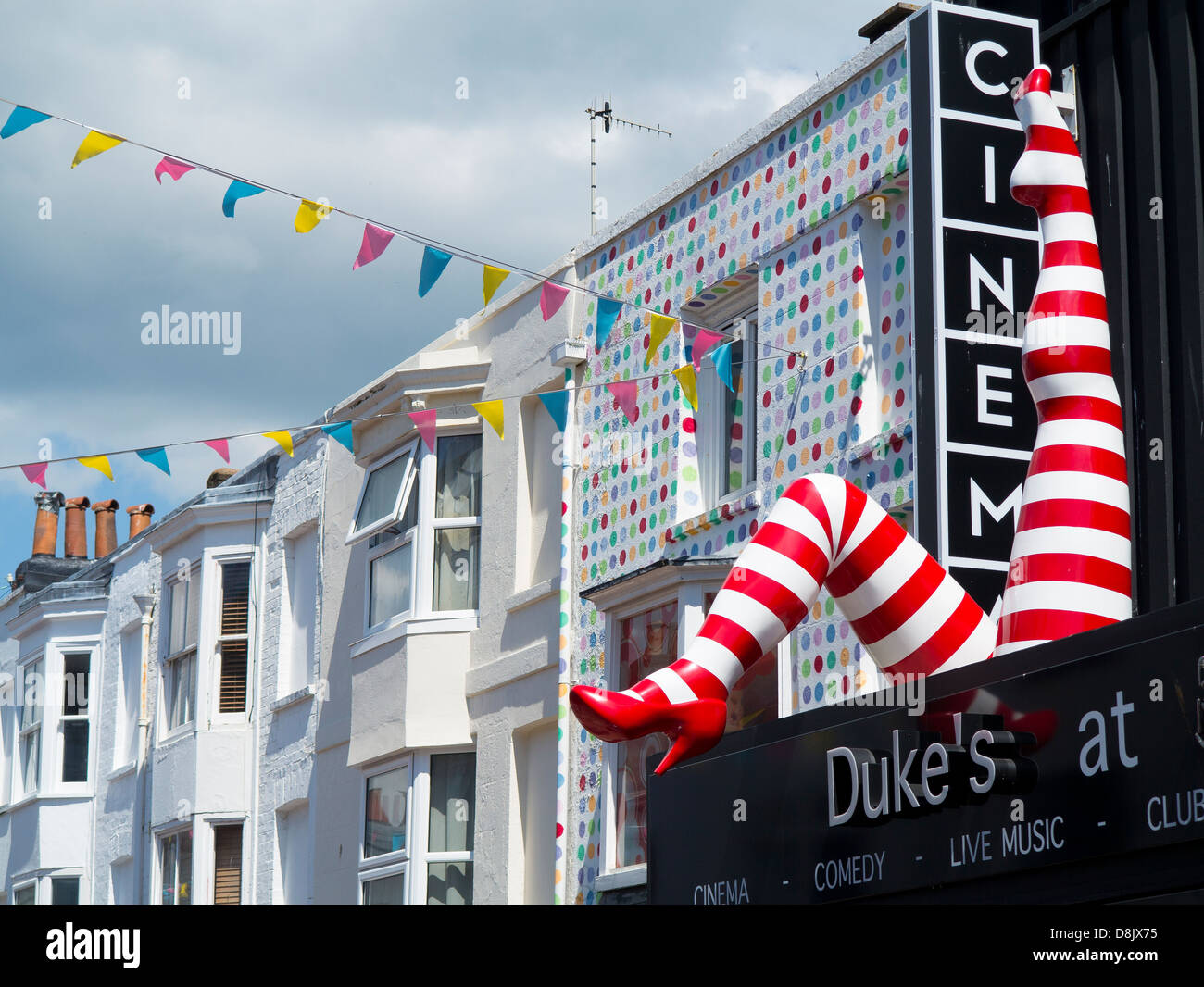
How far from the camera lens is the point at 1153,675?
5891 millimetres

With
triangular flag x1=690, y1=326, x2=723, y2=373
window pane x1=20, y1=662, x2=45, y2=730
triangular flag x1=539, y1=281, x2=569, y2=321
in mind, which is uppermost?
triangular flag x1=539, y1=281, x2=569, y2=321

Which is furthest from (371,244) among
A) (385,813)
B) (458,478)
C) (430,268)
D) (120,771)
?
(120,771)

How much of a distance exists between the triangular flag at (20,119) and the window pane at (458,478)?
273 inches

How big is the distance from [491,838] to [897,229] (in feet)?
20.7

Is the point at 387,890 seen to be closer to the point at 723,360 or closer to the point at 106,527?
the point at 723,360

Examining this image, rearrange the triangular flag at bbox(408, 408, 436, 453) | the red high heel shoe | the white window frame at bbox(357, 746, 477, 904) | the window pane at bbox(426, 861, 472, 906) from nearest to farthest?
the red high heel shoe < the triangular flag at bbox(408, 408, 436, 453) < the window pane at bbox(426, 861, 472, 906) < the white window frame at bbox(357, 746, 477, 904)

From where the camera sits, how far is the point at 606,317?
42.2 feet

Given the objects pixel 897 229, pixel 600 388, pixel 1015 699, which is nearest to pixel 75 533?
pixel 600 388

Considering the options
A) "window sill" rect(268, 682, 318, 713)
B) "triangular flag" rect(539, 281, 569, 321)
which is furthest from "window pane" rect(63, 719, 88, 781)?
"triangular flag" rect(539, 281, 569, 321)

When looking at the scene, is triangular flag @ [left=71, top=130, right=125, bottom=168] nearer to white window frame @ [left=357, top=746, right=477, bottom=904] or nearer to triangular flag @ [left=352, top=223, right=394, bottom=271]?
triangular flag @ [left=352, top=223, right=394, bottom=271]

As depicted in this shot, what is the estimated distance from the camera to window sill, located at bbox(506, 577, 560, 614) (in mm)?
14602

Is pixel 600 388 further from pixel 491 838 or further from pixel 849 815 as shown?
pixel 849 815

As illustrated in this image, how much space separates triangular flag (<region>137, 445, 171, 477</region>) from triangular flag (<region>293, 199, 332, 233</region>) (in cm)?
233

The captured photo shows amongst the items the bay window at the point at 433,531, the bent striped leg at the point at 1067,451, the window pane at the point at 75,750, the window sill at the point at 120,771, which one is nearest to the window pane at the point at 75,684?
the window pane at the point at 75,750
